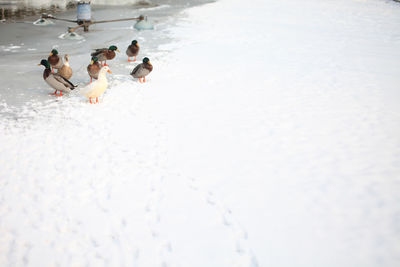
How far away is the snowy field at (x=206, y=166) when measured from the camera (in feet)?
11.2

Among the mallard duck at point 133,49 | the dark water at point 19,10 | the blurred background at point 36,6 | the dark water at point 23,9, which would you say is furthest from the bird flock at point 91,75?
the dark water at point 19,10

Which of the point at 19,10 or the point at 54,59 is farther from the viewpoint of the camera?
the point at 19,10

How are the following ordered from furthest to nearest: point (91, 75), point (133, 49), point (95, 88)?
1. point (133, 49)
2. point (91, 75)
3. point (95, 88)

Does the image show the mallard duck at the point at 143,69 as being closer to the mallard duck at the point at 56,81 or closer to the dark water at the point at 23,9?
the mallard duck at the point at 56,81

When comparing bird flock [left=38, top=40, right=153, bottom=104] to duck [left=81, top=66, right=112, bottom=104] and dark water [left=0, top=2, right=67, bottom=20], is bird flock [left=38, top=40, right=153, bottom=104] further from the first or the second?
dark water [left=0, top=2, right=67, bottom=20]

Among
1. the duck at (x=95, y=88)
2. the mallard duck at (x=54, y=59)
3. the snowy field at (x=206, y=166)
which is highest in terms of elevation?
the mallard duck at (x=54, y=59)

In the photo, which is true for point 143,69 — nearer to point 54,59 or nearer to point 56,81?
point 56,81

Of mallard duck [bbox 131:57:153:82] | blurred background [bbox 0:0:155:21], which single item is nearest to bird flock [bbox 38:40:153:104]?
mallard duck [bbox 131:57:153:82]

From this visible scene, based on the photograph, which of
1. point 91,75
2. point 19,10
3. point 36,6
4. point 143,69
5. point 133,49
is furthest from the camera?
point 36,6

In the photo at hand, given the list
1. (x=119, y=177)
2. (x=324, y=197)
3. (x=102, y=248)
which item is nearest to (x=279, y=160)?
(x=324, y=197)

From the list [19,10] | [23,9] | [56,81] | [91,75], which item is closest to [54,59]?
[91,75]

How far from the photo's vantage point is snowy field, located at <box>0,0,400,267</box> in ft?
11.2

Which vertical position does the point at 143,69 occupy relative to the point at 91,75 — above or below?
above

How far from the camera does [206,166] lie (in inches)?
189
